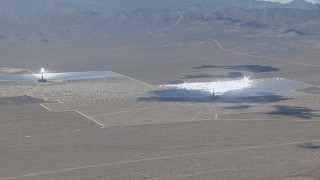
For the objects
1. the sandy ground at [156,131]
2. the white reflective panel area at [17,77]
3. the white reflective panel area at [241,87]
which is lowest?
the sandy ground at [156,131]

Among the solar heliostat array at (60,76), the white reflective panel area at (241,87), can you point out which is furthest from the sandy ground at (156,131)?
the solar heliostat array at (60,76)

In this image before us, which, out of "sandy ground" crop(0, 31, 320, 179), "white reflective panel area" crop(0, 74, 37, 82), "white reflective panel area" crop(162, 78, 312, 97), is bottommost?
"sandy ground" crop(0, 31, 320, 179)

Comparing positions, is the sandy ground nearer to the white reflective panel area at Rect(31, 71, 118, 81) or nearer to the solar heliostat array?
the white reflective panel area at Rect(31, 71, 118, 81)

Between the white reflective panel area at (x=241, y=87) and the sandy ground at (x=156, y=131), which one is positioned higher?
the white reflective panel area at (x=241, y=87)

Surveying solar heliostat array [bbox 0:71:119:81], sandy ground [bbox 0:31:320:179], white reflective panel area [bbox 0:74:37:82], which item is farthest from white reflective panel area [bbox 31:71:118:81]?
sandy ground [bbox 0:31:320:179]

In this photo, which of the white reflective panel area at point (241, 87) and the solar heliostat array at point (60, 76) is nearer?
the white reflective panel area at point (241, 87)

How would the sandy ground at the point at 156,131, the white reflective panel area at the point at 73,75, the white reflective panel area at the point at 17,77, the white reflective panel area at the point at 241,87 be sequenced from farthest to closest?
the white reflective panel area at the point at 73,75
the white reflective panel area at the point at 17,77
the white reflective panel area at the point at 241,87
the sandy ground at the point at 156,131

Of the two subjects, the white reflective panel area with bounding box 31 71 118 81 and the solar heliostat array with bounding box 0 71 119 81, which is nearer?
the solar heliostat array with bounding box 0 71 119 81

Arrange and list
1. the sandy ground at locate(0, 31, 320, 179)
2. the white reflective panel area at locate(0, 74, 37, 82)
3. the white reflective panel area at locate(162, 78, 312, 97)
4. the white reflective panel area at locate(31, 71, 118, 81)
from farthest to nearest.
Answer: the white reflective panel area at locate(31, 71, 118, 81)
the white reflective panel area at locate(0, 74, 37, 82)
the white reflective panel area at locate(162, 78, 312, 97)
the sandy ground at locate(0, 31, 320, 179)

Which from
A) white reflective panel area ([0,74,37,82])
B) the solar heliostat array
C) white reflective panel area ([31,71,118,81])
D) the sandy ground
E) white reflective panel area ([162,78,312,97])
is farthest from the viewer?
white reflective panel area ([31,71,118,81])

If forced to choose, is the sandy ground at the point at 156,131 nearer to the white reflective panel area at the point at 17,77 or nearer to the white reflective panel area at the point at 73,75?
the white reflective panel area at the point at 73,75

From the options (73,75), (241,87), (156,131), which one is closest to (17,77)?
(73,75)

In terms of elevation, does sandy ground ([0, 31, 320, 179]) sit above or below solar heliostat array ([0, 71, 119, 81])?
below
